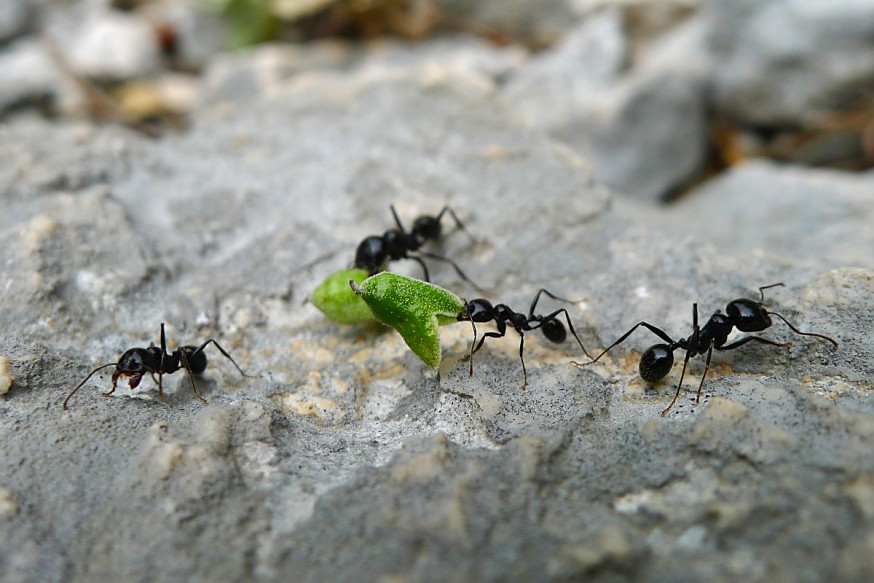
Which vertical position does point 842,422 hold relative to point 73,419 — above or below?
above

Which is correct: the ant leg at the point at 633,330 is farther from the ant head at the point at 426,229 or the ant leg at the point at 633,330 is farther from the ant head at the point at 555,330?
the ant head at the point at 426,229

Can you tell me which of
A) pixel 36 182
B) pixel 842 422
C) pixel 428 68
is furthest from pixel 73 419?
pixel 428 68

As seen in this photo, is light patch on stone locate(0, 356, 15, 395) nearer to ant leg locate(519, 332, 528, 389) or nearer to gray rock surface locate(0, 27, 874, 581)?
gray rock surface locate(0, 27, 874, 581)

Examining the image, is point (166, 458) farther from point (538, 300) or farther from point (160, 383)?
point (538, 300)

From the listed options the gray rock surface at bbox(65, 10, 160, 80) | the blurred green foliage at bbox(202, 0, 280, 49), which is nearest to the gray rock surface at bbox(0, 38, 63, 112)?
the gray rock surface at bbox(65, 10, 160, 80)

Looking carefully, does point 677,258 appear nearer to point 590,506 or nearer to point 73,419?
point 590,506

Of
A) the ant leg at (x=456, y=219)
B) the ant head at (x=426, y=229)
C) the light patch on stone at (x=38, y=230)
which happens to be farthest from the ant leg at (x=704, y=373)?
the light patch on stone at (x=38, y=230)
